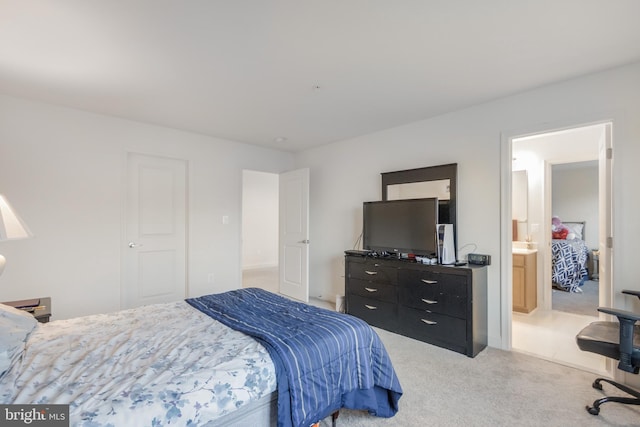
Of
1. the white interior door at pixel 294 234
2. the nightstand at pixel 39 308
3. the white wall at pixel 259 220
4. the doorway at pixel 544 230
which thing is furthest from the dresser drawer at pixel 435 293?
the white wall at pixel 259 220

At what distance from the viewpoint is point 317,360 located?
155 centimetres

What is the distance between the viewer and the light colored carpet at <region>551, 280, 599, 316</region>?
4086 mm

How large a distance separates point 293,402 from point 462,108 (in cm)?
314

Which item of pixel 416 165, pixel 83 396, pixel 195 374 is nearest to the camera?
pixel 83 396

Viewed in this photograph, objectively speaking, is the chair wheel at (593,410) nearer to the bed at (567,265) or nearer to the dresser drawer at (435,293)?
the dresser drawer at (435,293)

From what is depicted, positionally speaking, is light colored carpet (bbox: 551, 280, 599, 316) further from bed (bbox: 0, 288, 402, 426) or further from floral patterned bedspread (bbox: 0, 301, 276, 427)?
floral patterned bedspread (bbox: 0, 301, 276, 427)

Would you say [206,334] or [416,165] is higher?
[416,165]

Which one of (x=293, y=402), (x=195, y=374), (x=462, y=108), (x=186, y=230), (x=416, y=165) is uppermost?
(x=462, y=108)

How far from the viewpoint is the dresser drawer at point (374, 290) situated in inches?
130

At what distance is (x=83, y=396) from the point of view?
1.11 metres

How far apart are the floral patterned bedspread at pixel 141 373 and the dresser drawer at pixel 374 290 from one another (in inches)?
80.0

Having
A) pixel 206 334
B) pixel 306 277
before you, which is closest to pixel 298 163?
pixel 306 277

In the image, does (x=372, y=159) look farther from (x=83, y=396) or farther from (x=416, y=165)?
(x=83, y=396)

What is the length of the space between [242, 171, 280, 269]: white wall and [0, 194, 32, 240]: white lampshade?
540 cm
